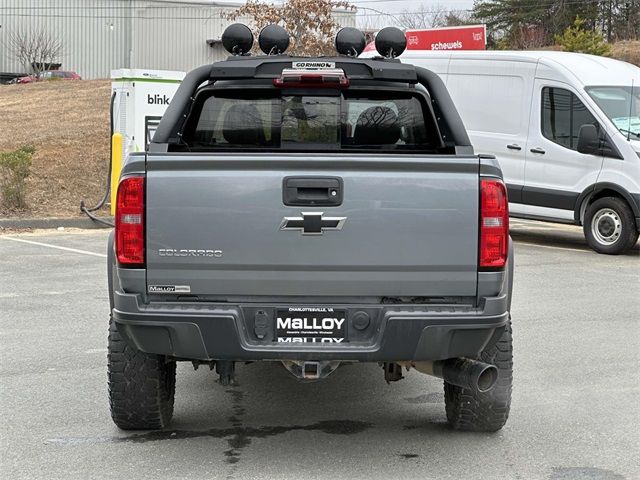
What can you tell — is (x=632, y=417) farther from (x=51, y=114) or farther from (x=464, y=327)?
(x=51, y=114)

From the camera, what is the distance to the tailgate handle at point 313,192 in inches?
188

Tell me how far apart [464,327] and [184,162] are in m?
1.48

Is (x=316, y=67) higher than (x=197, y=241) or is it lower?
higher

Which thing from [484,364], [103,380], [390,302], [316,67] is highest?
[316,67]

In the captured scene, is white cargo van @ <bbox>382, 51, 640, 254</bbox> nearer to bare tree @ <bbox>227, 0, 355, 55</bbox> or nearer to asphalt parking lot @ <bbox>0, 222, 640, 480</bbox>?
asphalt parking lot @ <bbox>0, 222, 640, 480</bbox>

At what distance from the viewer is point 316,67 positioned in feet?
19.4

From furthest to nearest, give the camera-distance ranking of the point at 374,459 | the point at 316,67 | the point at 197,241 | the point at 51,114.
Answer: the point at 51,114 < the point at 316,67 < the point at 374,459 < the point at 197,241

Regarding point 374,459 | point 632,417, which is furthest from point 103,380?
point 632,417

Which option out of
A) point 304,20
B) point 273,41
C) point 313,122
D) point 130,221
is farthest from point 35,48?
point 130,221

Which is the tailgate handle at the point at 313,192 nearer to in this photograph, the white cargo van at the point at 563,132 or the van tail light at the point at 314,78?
the van tail light at the point at 314,78

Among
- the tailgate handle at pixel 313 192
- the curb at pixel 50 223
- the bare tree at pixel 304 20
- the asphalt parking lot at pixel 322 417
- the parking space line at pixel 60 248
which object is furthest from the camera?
the bare tree at pixel 304 20

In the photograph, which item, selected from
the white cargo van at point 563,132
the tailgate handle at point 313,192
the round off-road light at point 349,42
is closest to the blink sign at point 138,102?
the white cargo van at point 563,132

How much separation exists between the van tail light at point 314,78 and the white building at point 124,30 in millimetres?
49193

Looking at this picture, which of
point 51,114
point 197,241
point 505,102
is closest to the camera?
point 197,241
